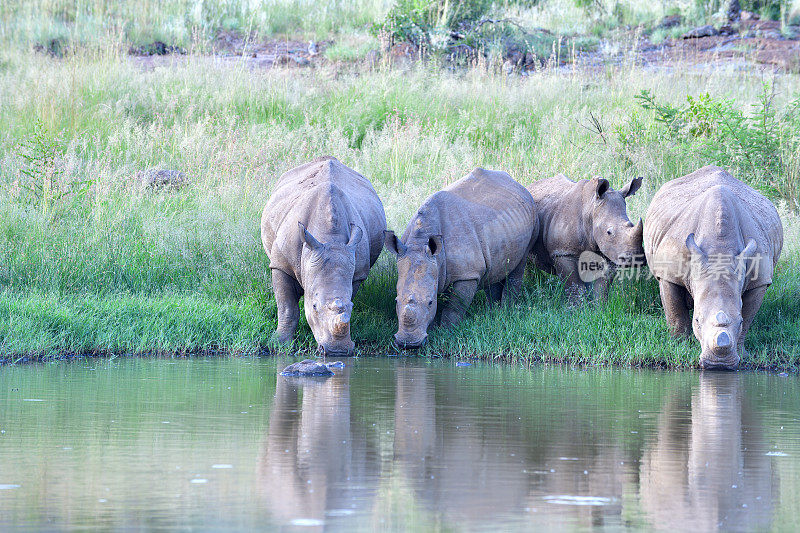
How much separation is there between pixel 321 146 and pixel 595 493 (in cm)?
1178

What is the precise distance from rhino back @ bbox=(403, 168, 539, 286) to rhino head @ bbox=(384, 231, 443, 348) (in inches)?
6.7

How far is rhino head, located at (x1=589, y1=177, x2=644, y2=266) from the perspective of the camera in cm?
1110

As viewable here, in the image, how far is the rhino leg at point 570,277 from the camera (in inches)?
438

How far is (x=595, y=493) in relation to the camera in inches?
183

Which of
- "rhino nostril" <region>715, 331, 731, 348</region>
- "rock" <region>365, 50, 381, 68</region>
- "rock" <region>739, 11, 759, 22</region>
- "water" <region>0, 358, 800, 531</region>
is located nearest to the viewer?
"water" <region>0, 358, 800, 531</region>

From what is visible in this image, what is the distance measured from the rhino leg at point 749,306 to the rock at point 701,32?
15.1 m

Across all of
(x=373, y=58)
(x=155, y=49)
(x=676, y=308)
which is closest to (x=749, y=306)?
(x=676, y=308)

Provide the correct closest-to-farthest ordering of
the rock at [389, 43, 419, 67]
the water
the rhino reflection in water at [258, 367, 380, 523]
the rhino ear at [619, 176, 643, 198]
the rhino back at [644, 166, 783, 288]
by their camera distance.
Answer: the water < the rhino reflection in water at [258, 367, 380, 523] < the rhino back at [644, 166, 783, 288] < the rhino ear at [619, 176, 643, 198] < the rock at [389, 43, 419, 67]

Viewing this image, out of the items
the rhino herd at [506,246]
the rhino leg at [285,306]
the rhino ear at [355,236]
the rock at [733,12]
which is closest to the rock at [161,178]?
the rhino herd at [506,246]

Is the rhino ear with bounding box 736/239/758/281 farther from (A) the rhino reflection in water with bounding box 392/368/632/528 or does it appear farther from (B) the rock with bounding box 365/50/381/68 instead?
(B) the rock with bounding box 365/50/381/68

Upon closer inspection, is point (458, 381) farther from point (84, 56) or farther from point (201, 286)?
point (84, 56)

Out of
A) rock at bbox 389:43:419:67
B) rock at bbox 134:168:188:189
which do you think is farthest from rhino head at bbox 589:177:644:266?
rock at bbox 389:43:419:67

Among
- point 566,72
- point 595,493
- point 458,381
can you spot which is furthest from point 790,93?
point 595,493

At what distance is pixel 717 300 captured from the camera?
9078 mm
